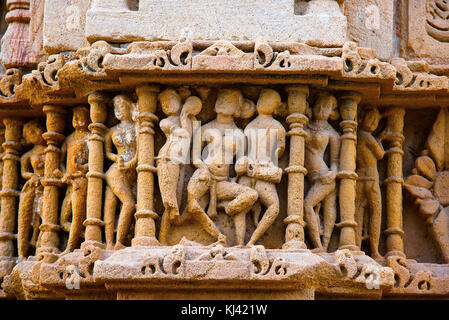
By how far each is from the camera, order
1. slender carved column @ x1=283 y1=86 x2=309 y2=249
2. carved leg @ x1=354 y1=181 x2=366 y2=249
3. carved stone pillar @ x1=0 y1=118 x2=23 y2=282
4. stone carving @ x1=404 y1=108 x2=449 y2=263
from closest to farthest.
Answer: slender carved column @ x1=283 y1=86 x2=309 y2=249 < carved leg @ x1=354 y1=181 x2=366 y2=249 < stone carving @ x1=404 y1=108 x2=449 y2=263 < carved stone pillar @ x1=0 y1=118 x2=23 y2=282

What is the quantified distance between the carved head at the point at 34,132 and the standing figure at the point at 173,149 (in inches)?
49.7

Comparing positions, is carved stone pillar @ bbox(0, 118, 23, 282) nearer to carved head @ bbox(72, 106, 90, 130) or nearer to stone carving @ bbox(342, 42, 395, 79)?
carved head @ bbox(72, 106, 90, 130)

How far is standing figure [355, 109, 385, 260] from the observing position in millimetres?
8750

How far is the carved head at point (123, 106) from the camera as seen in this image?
851cm

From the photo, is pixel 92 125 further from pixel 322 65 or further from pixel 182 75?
pixel 322 65

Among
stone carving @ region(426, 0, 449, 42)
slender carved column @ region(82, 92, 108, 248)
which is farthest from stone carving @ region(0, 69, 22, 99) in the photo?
stone carving @ region(426, 0, 449, 42)

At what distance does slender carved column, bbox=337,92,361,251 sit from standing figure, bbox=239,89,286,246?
490 millimetres

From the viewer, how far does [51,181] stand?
29.1 feet

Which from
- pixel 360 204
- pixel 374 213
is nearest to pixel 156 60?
pixel 360 204

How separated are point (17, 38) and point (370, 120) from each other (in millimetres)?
2859

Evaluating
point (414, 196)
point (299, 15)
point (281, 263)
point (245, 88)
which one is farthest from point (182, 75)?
point (414, 196)

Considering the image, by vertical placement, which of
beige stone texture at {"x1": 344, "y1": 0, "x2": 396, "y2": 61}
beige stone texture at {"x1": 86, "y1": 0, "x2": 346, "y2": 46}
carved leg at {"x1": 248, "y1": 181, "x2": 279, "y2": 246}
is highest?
beige stone texture at {"x1": 344, "y1": 0, "x2": 396, "y2": 61}

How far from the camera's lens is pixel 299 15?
854cm
